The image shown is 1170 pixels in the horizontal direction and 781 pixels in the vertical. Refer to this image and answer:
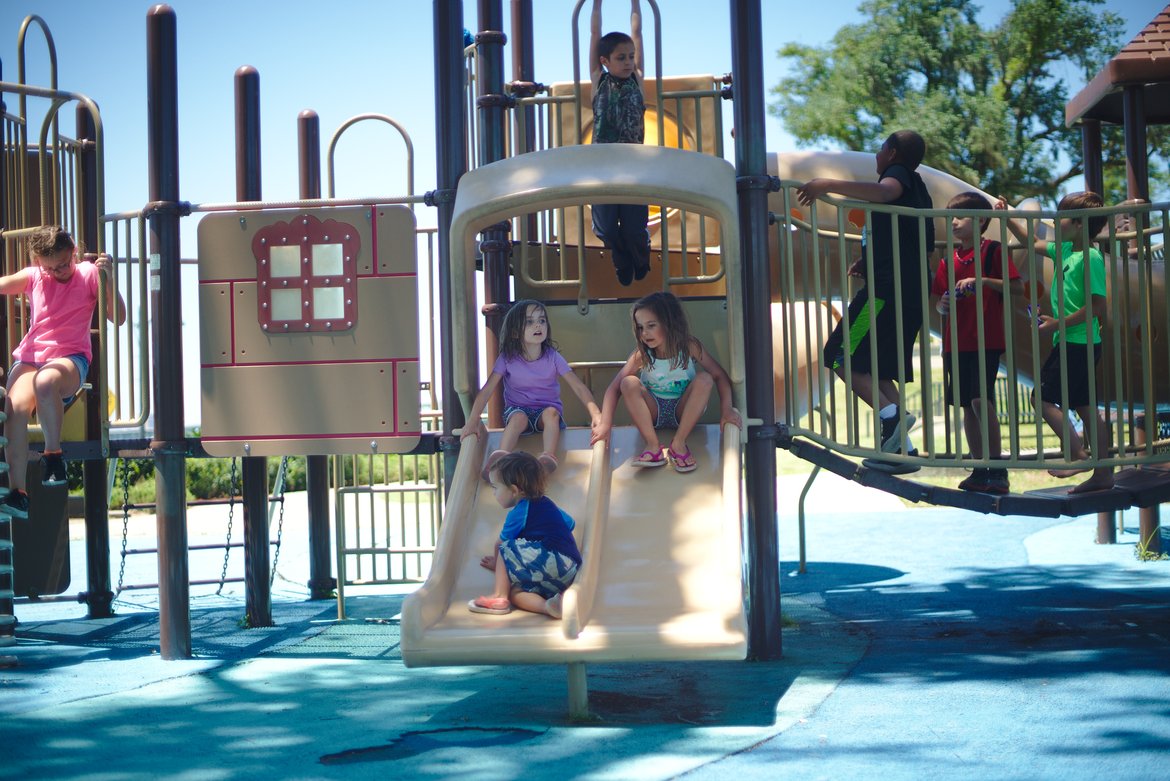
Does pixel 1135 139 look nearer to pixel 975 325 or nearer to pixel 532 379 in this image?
pixel 975 325

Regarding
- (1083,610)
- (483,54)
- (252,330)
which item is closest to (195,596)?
(252,330)

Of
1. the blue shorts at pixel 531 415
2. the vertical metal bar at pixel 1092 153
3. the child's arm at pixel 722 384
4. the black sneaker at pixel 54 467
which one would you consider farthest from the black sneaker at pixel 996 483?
the black sneaker at pixel 54 467

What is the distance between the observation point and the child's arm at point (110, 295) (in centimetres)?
780

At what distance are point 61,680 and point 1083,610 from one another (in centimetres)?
607

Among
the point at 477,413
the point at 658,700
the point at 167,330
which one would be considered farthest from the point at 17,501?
the point at 658,700

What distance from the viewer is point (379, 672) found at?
6.67m

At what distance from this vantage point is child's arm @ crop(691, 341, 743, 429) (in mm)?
6434

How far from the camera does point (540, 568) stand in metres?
5.64

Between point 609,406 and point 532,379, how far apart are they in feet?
1.70

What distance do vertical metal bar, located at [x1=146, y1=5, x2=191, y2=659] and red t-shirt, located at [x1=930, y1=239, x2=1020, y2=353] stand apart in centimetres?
448

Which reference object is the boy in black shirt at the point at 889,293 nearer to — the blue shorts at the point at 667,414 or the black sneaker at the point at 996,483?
the black sneaker at the point at 996,483

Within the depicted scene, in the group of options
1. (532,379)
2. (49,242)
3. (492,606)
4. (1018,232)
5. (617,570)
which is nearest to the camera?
(492,606)

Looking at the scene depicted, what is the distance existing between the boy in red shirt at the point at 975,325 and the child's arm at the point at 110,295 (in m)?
5.04

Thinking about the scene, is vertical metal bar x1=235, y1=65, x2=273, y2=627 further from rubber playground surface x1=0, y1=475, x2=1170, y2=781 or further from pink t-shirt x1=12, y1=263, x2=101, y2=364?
pink t-shirt x1=12, y1=263, x2=101, y2=364
